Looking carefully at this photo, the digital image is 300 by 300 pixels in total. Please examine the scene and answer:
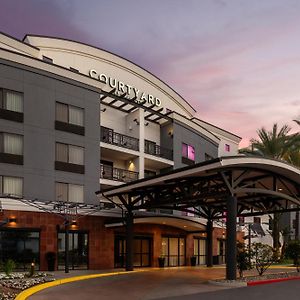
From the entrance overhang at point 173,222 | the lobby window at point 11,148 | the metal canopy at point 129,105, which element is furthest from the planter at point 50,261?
the metal canopy at point 129,105

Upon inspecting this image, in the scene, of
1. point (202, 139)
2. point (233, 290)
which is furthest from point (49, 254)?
point (202, 139)

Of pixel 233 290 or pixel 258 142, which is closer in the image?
pixel 233 290

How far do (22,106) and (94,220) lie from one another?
9.98 metres

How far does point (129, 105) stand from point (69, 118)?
9.83m

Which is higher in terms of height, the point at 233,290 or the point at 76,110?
the point at 76,110

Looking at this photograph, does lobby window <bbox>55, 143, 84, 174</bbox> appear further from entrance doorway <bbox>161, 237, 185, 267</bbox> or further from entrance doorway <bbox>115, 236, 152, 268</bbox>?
entrance doorway <bbox>161, 237, 185, 267</bbox>

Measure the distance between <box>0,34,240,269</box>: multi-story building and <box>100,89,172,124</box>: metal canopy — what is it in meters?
0.12

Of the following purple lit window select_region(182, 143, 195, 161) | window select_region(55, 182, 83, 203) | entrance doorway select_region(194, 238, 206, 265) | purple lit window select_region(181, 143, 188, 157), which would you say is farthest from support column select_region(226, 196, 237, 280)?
purple lit window select_region(182, 143, 195, 161)

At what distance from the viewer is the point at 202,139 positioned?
54750mm

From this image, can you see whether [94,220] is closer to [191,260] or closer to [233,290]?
[191,260]

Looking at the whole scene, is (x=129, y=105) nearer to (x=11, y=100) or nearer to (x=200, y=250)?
(x=11, y=100)

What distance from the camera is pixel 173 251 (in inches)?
1747

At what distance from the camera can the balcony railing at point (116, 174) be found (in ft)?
135

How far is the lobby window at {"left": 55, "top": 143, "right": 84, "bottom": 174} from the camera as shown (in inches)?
1420
